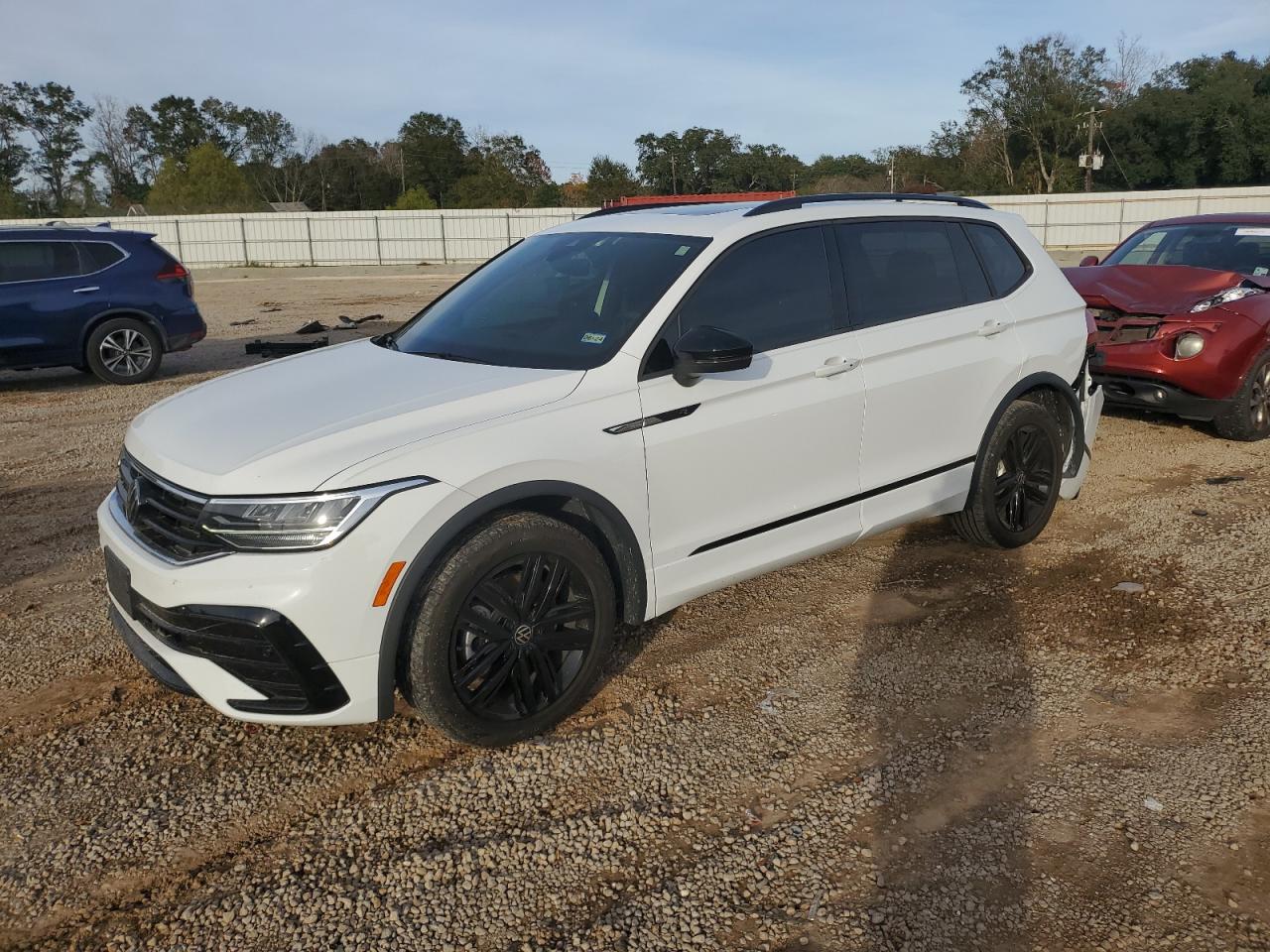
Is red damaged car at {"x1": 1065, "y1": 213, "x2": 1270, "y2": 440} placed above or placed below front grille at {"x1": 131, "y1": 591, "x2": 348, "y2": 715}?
above

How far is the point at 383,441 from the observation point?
3.11 metres

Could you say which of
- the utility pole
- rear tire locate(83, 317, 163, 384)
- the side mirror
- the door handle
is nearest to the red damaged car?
the door handle

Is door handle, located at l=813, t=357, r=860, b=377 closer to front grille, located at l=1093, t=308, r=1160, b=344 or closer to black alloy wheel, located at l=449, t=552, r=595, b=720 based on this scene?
black alloy wheel, located at l=449, t=552, r=595, b=720

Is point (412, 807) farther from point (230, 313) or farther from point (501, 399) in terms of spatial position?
point (230, 313)

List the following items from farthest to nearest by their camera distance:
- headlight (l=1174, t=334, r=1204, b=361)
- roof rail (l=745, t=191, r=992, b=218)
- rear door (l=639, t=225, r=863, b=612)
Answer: headlight (l=1174, t=334, r=1204, b=361) < roof rail (l=745, t=191, r=992, b=218) < rear door (l=639, t=225, r=863, b=612)

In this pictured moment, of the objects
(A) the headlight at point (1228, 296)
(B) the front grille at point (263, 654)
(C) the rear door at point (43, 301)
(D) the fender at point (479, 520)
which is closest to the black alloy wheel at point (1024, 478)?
(D) the fender at point (479, 520)

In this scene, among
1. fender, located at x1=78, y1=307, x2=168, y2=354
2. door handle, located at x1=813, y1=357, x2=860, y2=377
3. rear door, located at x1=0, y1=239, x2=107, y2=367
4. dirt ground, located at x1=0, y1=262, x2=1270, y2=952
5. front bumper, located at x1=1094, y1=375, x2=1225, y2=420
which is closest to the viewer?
dirt ground, located at x1=0, y1=262, x2=1270, y2=952

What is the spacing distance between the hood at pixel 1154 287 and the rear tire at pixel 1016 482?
2937 mm

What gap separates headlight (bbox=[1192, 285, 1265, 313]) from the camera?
7348 millimetres

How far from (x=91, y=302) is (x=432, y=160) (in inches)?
2790

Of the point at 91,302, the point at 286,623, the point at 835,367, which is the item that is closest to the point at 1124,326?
the point at 835,367

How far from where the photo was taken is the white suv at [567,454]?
3031 mm

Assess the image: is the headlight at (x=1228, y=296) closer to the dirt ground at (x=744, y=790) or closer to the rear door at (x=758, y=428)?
the dirt ground at (x=744, y=790)

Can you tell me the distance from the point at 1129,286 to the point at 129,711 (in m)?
7.46
